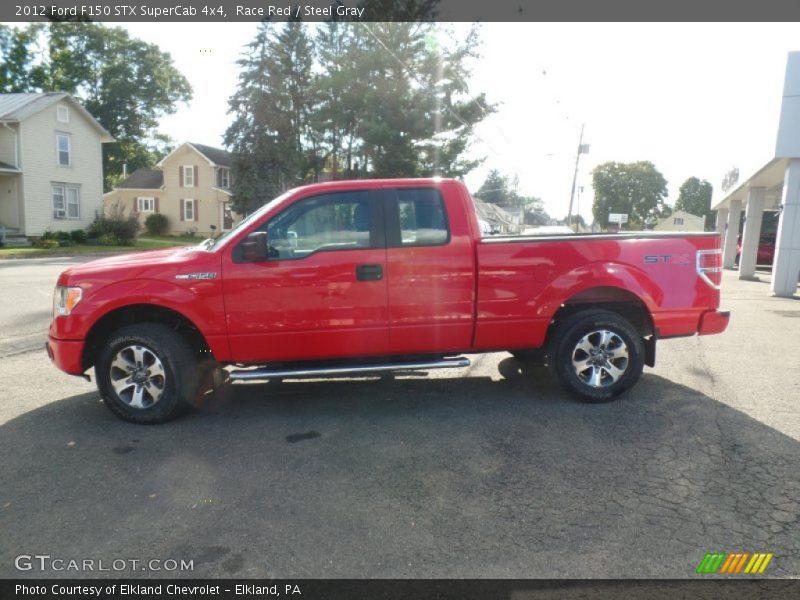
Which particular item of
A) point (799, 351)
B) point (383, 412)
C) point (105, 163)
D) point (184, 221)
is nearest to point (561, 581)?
point (383, 412)

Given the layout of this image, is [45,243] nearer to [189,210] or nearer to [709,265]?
[189,210]

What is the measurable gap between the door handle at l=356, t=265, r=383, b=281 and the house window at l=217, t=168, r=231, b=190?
147ft

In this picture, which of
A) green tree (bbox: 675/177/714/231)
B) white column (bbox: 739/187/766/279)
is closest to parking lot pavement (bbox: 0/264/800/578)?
white column (bbox: 739/187/766/279)

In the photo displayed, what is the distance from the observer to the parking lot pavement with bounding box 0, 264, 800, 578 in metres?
2.92

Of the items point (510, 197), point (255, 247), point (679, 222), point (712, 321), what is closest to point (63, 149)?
point (255, 247)

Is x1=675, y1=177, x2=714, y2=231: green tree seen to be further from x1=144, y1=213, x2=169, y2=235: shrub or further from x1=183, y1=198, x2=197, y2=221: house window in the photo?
x1=144, y1=213, x2=169, y2=235: shrub

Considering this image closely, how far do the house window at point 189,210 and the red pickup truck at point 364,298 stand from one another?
44.4 metres

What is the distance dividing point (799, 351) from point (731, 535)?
6012 millimetres

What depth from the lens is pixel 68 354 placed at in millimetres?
4793

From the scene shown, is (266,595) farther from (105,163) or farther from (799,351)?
(105,163)

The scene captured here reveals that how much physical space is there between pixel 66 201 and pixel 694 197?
108809 millimetres

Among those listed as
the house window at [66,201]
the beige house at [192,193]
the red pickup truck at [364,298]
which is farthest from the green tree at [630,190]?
the red pickup truck at [364,298]

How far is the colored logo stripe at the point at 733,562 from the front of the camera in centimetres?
277

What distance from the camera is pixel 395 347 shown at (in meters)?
5.04
